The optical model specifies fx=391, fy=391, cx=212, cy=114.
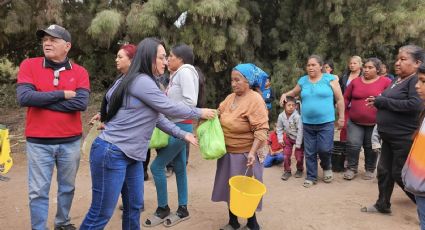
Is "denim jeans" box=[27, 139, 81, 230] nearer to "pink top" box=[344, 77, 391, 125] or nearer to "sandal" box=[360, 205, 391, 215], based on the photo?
"sandal" box=[360, 205, 391, 215]

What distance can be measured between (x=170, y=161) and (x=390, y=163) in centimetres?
229

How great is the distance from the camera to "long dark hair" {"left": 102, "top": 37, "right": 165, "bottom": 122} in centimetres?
273

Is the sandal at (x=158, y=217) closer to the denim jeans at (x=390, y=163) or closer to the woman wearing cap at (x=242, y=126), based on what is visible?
the woman wearing cap at (x=242, y=126)

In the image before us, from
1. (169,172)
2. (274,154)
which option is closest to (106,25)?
(169,172)

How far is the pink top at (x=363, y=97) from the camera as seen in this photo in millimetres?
5164

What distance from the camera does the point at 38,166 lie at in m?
3.26

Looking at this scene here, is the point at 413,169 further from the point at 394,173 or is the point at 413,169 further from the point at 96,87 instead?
the point at 96,87

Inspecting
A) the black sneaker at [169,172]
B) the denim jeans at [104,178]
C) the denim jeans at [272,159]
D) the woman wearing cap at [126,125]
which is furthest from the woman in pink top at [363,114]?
the denim jeans at [104,178]

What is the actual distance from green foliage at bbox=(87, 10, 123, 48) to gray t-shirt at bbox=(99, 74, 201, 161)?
4.49 metres

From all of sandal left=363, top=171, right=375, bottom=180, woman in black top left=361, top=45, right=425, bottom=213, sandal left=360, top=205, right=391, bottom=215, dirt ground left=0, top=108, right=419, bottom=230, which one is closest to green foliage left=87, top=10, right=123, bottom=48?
dirt ground left=0, top=108, right=419, bottom=230

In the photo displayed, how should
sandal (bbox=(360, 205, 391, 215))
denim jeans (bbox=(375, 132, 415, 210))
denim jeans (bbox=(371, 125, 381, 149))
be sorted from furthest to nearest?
denim jeans (bbox=(371, 125, 381, 149)), sandal (bbox=(360, 205, 391, 215)), denim jeans (bbox=(375, 132, 415, 210))

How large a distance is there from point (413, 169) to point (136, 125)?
1.89 metres

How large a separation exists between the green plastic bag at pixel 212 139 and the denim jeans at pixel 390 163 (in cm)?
181

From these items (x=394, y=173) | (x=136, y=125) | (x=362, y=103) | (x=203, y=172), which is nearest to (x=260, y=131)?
(x=136, y=125)
